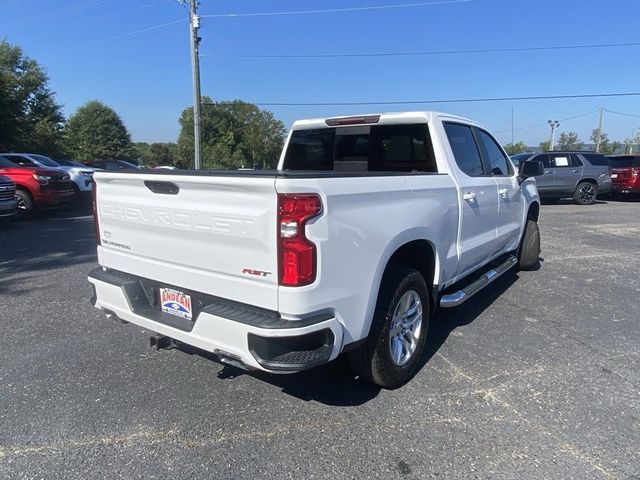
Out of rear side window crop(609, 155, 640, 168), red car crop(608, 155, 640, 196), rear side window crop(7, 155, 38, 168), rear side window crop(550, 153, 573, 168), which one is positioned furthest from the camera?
rear side window crop(609, 155, 640, 168)

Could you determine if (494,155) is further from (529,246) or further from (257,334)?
(257,334)

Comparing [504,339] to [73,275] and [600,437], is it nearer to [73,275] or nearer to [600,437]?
[600,437]

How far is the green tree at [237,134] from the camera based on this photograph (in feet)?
212

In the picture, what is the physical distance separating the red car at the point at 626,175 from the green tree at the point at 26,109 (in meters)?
29.0

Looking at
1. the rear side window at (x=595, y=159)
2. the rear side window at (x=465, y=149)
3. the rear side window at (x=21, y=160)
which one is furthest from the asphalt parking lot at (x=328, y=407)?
the rear side window at (x=595, y=159)

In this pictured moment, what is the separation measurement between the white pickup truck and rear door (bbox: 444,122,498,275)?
3cm

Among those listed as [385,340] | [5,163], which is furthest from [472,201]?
[5,163]

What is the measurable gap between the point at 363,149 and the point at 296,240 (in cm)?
255

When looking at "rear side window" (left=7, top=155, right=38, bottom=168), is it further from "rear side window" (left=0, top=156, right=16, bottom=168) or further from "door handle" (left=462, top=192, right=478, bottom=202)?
"door handle" (left=462, top=192, right=478, bottom=202)

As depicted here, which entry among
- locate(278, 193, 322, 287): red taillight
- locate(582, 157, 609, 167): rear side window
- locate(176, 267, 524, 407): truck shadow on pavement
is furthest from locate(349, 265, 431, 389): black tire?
locate(582, 157, 609, 167): rear side window

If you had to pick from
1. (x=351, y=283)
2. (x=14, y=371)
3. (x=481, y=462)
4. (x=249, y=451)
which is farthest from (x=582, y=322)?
(x=14, y=371)

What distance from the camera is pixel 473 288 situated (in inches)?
171

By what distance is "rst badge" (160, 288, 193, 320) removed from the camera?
2951 mm

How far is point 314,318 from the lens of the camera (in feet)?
8.38
